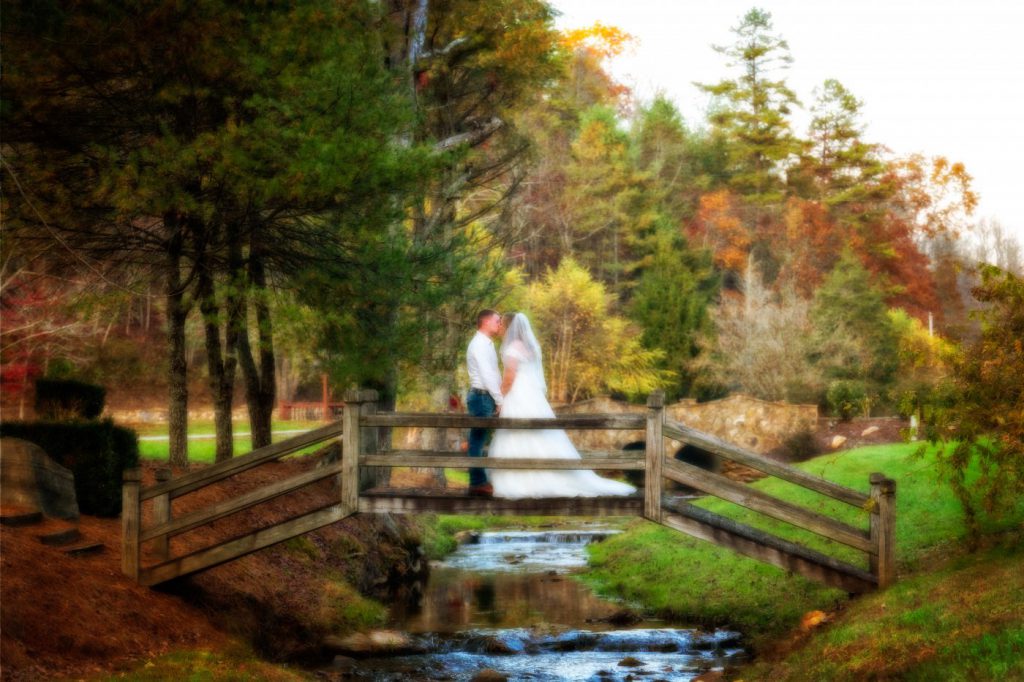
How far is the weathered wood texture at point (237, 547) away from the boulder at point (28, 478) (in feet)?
4.26

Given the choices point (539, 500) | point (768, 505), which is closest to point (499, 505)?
point (539, 500)

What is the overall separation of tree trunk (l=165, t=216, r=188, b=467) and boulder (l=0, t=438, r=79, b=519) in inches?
118

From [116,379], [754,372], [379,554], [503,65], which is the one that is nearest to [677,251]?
[754,372]

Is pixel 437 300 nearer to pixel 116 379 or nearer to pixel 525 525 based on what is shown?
pixel 525 525

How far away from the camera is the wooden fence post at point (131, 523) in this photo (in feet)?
38.8

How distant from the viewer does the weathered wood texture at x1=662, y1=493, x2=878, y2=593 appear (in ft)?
39.0

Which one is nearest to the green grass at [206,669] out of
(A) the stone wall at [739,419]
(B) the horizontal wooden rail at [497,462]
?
(B) the horizontal wooden rail at [497,462]

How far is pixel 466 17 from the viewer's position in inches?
843

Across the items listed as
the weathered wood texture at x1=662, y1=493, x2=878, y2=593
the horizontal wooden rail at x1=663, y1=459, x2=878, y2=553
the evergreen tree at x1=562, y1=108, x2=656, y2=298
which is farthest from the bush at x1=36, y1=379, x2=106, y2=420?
the evergreen tree at x1=562, y1=108, x2=656, y2=298

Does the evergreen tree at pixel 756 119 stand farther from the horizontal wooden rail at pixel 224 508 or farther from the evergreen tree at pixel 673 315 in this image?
the horizontal wooden rail at pixel 224 508

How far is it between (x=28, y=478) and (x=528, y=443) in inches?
210

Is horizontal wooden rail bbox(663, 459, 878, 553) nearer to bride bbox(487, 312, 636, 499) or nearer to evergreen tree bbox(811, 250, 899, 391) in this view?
bride bbox(487, 312, 636, 499)

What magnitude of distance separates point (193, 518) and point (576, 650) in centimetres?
485

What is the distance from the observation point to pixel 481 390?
12211mm
